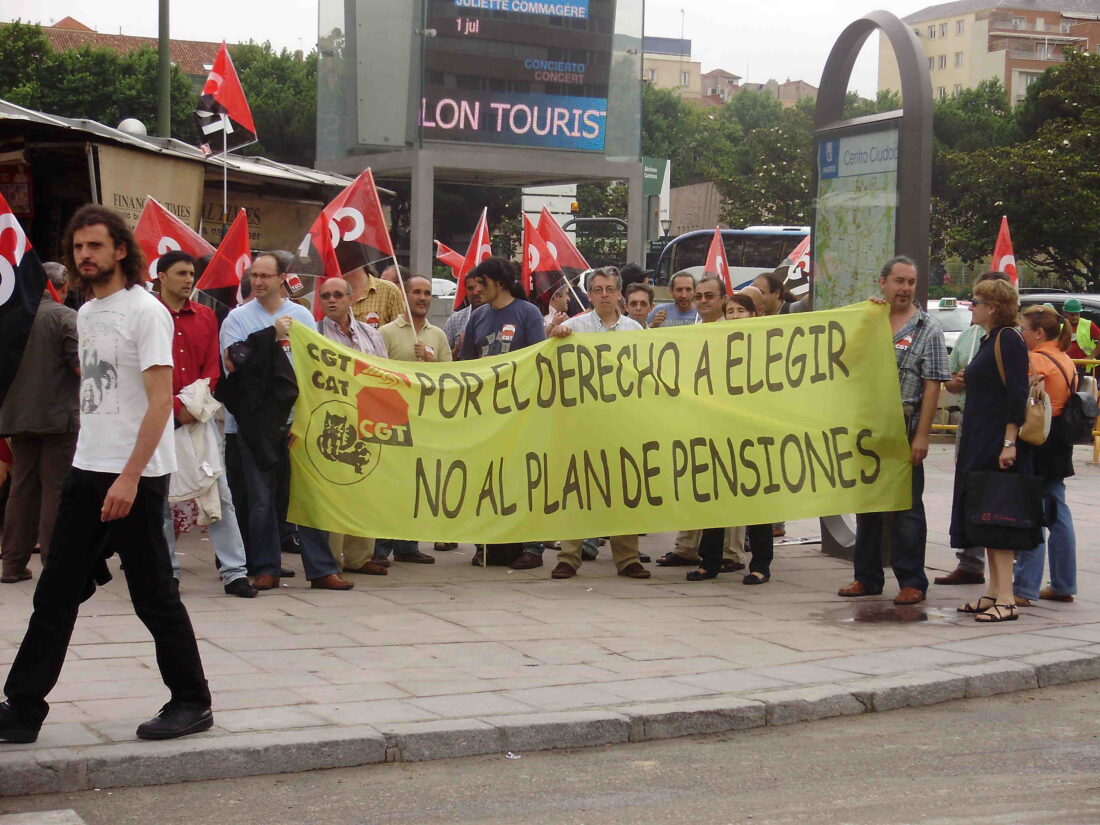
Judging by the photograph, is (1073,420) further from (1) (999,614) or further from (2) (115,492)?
(2) (115,492)

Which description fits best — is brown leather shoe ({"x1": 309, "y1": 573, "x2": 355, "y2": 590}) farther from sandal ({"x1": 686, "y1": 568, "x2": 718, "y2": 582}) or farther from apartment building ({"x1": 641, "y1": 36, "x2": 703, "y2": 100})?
apartment building ({"x1": 641, "y1": 36, "x2": 703, "y2": 100})

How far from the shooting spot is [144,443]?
16.0 feet

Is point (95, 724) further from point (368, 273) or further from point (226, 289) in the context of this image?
point (368, 273)

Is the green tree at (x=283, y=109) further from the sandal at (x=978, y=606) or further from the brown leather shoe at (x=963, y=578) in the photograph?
the sandal at (x=978, y=606)

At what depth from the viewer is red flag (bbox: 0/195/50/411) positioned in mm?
6414

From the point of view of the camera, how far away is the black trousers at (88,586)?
493 cm

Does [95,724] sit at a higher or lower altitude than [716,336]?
lower

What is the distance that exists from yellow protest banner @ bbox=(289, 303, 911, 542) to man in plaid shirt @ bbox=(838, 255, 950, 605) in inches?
3.1

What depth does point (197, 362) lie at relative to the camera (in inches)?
312

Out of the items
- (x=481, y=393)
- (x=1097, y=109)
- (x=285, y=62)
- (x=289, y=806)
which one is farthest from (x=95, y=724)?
(x=285, y=62)

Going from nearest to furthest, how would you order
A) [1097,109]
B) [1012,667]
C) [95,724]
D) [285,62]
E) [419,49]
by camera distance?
1. [95,724]
2. [1012,667]
3. [419,49]
4. [1097,109]
5. [285,62]

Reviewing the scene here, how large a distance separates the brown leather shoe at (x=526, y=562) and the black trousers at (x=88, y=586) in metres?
4.11

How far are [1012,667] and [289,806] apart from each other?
137 inches

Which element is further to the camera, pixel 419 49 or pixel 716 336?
pixel 419 49
